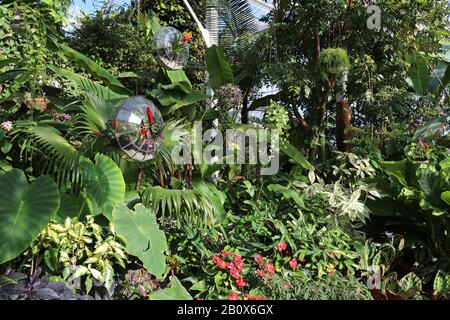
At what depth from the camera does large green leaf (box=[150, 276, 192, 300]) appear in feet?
9.89

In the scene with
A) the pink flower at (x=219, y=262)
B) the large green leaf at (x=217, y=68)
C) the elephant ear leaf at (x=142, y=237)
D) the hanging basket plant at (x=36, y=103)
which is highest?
the large green leaf at (x=217, y=68)

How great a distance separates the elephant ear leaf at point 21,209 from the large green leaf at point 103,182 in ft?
1.19

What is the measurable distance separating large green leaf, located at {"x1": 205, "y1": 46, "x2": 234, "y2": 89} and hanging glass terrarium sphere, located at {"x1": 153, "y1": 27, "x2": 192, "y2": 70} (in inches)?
17.7

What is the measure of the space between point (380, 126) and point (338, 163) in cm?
130

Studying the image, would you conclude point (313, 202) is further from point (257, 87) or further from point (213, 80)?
point (257, 87)

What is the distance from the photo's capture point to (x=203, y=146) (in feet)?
14.4

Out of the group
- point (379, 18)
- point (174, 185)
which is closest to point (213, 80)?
point (174, 185)

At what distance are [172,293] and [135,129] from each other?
3.26ft

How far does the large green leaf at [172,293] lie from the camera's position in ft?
9.89

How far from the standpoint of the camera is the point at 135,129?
10.4 feet

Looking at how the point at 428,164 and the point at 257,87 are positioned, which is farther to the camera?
the point at 257,87

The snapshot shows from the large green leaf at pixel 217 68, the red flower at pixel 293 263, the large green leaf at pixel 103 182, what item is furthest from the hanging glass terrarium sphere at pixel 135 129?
the large green leaf at pixel 217 68

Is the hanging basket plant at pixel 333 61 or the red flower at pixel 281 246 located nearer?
the red flower at pixel 281 246

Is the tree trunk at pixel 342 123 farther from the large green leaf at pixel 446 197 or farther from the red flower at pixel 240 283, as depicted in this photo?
the red flower at pixel 240 283
